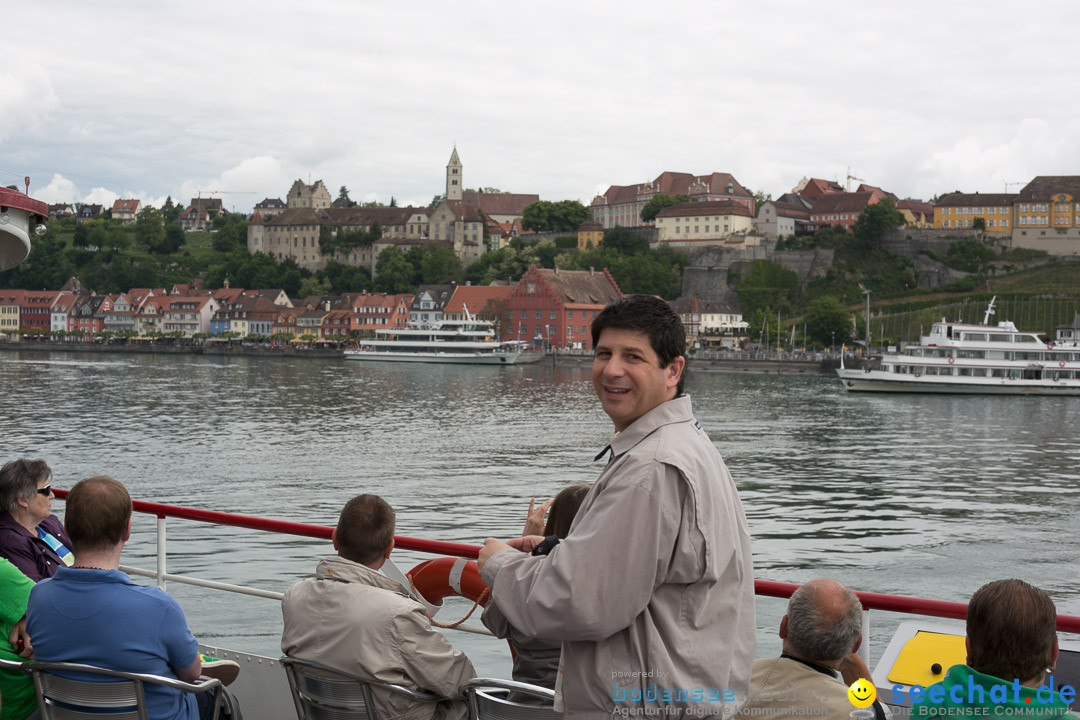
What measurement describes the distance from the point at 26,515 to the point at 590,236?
99880 mm

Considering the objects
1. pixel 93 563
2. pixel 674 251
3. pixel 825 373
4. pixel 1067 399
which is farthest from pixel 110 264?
pixel 93 563

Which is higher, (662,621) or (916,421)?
(662,621)

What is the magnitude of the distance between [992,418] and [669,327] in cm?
3623

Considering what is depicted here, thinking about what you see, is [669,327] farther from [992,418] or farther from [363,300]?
[363,300]

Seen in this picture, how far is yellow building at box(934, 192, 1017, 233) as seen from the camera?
9338cm

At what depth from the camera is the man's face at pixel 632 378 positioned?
6.58 ft

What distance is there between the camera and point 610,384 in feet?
6.59

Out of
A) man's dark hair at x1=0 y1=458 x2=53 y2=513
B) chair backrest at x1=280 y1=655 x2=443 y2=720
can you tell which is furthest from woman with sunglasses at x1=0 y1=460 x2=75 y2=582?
chair backrest at x1=280 y1=655 x2=443 y2=720

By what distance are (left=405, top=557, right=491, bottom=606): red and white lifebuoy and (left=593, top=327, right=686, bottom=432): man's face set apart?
1.80ft

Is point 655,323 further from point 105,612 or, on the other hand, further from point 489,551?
point 105,612

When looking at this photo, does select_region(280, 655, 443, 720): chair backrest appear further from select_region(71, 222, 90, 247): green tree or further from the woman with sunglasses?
select_region(71, 222, 90, 247): green tree

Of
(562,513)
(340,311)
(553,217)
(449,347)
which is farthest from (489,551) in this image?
(553,217)

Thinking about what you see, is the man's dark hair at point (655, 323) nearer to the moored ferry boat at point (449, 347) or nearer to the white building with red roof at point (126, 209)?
the moored ferry boat at point (449, 347)

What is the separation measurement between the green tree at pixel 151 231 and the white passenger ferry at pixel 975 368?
99824 mm
